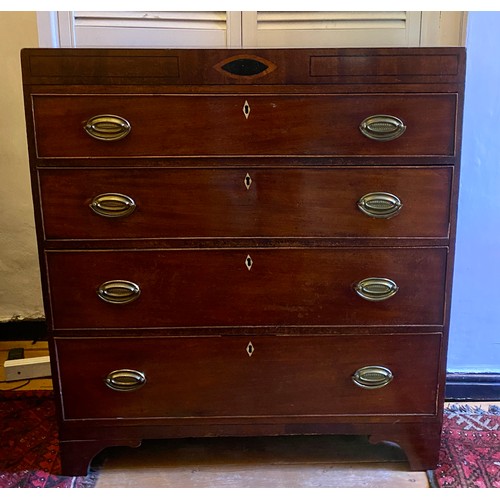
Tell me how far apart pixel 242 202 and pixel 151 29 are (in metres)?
0.59

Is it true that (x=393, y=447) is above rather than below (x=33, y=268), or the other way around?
below

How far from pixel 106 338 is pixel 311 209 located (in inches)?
22.2

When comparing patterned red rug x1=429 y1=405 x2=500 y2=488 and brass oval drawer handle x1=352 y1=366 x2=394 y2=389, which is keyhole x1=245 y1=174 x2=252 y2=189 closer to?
brass oval drawer handle x1=352 y1=366 x2=394 y2=389

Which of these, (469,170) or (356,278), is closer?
(356,278)

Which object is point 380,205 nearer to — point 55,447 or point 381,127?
point 381,127

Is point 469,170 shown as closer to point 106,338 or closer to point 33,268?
point 106,338

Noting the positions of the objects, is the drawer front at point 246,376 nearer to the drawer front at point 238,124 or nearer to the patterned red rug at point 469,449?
the patterned red rug at point 469,449

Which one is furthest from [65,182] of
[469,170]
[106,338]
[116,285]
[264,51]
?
[469,170]

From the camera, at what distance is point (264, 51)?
1.12m

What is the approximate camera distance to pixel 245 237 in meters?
1.21

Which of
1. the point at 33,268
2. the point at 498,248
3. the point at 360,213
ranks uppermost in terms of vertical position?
the point at 360,213

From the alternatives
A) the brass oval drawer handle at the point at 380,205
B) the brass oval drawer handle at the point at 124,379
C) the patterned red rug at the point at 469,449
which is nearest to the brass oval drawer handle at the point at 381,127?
the brass oval drawer handle at the point at 380,205

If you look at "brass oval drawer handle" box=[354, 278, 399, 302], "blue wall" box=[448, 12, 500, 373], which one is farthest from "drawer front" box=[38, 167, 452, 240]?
"blue wall" box=[448, 12, 500, 373]

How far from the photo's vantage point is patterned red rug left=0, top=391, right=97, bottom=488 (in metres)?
1.36
